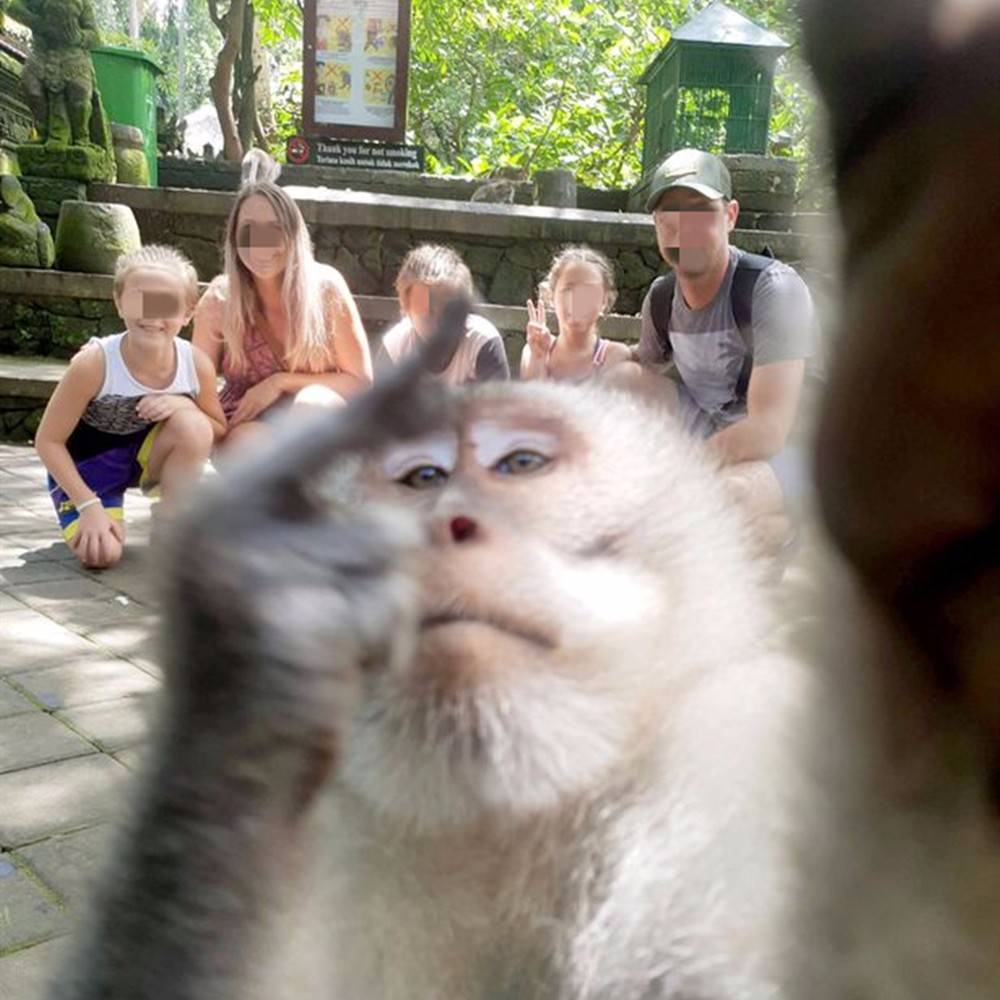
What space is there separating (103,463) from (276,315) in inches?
41.8

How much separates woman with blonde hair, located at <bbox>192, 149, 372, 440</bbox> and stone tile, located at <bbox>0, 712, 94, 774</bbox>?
4.62 feet

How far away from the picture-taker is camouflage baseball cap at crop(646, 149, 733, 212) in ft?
11.8

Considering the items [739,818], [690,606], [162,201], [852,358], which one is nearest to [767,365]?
[690,606]

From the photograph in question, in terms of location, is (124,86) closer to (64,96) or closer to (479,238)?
(64,96)

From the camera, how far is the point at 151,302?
15.0ft

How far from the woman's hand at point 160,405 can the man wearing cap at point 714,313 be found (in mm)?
1941

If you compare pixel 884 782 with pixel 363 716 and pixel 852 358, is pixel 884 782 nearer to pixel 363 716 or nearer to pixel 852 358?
pixel 852 358

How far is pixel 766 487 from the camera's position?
1651 mm

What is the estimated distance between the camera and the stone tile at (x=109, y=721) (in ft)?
10.0

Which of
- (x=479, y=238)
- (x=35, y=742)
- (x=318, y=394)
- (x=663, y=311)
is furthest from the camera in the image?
(x=479, y=238)

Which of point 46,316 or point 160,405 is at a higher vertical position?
point 160,405

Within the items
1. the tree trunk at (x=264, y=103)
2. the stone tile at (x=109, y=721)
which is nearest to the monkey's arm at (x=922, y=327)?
the stone tile at (x=109, y=721)

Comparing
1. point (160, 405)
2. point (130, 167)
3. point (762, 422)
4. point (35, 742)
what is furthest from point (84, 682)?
point (130, 167)

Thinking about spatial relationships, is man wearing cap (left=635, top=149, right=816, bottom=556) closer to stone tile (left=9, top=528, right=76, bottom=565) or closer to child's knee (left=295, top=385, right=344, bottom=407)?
child's knee (left=295, top=385, right=344, bottom=407)
